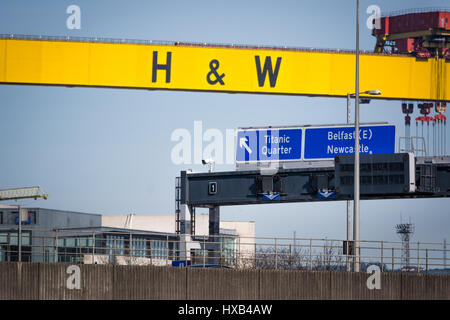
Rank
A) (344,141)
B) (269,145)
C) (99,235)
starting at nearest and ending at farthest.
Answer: (344,141) → (269,145) → (99,235)

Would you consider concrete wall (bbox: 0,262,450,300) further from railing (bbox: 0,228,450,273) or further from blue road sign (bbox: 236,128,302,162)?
blue road sign (bbox: 236,128,302,162)

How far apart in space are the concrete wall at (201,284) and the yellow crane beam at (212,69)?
20809 mm

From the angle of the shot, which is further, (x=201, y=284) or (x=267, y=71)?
(x=267, y=71)

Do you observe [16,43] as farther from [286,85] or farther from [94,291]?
[94,291]

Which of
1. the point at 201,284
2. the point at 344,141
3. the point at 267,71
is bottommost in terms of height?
the point at 201,284

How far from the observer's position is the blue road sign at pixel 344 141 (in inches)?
1624

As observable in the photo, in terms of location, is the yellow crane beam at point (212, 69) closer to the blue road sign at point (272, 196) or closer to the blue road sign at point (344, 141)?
the blue road sign at point (344, 141)

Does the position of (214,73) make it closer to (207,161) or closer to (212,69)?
(212,69)

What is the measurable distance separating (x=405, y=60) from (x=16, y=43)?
20.7 m

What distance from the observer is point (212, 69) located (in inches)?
1764

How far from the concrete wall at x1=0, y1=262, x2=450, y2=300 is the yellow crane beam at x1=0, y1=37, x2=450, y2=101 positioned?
20.8 m

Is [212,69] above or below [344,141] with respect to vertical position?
above

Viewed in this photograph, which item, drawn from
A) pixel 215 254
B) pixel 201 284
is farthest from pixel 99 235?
pixel 201 284

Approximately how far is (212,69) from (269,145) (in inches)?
206
